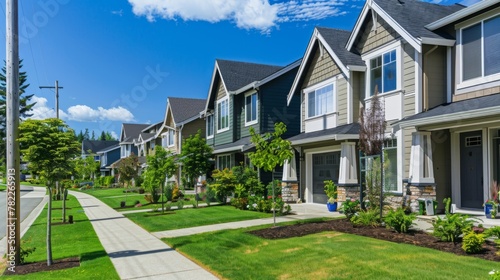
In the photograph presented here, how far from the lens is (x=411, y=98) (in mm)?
13805

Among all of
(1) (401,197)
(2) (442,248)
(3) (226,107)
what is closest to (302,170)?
(1) (401,197)

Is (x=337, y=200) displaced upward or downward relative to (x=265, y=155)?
downward

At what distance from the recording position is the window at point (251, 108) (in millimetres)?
23705

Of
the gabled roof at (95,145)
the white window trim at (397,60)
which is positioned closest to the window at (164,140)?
the white window trim at (397,60)

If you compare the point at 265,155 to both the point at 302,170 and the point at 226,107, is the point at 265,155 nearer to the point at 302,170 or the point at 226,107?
the point at 302,170

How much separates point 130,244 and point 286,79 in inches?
592

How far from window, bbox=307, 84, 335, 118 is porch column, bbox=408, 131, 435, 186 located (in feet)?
17.8

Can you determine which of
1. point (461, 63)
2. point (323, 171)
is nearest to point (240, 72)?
point (323, 171)

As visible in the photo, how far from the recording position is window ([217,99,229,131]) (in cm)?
2701

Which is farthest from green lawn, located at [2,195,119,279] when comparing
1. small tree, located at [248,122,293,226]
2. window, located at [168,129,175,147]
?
window, located at [168,129,175,147]

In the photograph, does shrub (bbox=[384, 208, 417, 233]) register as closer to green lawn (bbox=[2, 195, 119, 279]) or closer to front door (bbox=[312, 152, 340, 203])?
green lawn (bbox=[2, 195, 119, 279])

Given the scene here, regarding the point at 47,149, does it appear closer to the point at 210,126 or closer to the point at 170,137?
the point at 210,126

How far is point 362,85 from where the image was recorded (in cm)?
1670

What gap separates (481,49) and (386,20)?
3.52 m
